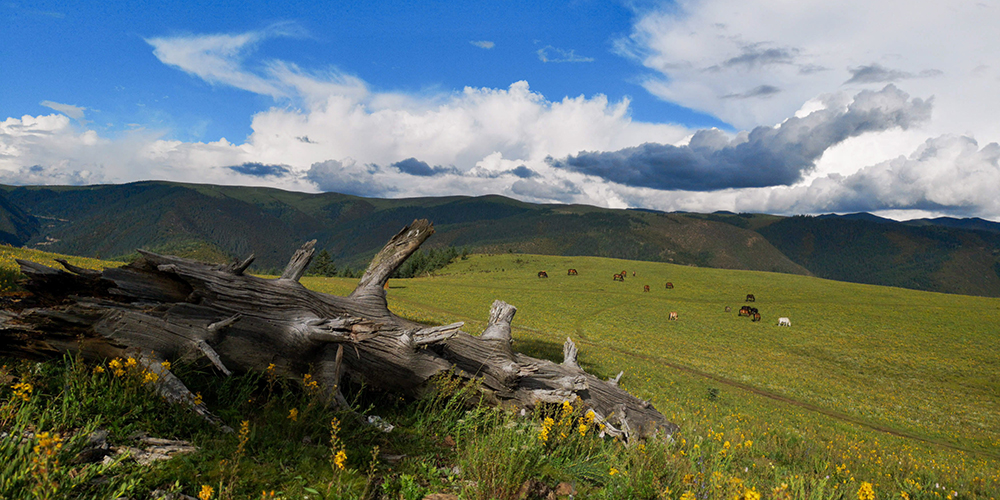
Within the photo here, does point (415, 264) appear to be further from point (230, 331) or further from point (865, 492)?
point (865, 492)

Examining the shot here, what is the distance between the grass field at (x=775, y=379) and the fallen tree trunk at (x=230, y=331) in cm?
87

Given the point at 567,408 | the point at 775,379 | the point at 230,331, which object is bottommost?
the point at 775,379

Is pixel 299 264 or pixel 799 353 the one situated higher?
pixel 299 264

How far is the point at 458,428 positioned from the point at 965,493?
34.9ft

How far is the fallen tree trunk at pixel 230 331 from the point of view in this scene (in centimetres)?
575

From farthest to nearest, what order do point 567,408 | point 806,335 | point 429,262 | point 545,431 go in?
point 429,262, point 806,335, point 567,408, point 545,431

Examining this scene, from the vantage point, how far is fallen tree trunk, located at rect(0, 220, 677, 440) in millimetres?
5746

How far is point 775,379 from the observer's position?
25875mm

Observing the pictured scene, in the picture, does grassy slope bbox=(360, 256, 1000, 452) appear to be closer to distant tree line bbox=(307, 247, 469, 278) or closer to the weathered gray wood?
the weathered gray wood

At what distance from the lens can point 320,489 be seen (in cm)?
431

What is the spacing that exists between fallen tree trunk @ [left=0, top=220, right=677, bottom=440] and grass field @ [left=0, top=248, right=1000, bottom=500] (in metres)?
0.87

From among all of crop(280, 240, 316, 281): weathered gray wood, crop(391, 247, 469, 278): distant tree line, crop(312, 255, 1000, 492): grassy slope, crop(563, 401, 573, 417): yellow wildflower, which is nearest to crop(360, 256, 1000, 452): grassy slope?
crop(312, 255, 1000, 492): grassy slope

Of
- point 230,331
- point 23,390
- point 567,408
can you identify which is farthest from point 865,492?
point 23,390

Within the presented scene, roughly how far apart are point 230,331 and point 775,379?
28.8 m
